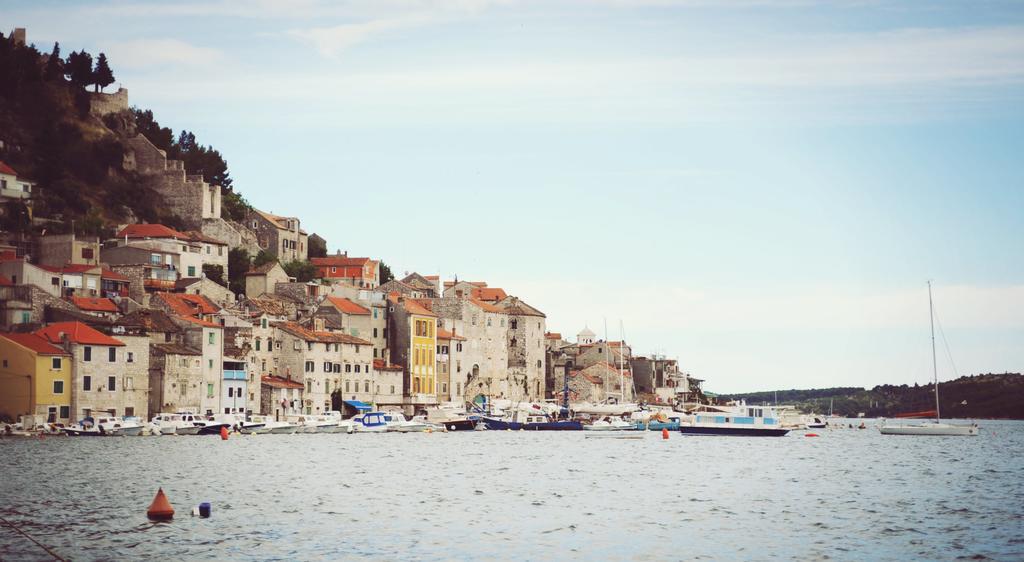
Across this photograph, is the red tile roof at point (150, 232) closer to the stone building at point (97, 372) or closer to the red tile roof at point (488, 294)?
the stone building at point (97, 372)

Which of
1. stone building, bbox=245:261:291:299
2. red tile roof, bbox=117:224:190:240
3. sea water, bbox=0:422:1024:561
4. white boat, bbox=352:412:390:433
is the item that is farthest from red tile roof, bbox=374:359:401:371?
sea water, bbox=0:422:1024:561

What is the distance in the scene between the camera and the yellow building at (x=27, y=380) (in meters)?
88.2

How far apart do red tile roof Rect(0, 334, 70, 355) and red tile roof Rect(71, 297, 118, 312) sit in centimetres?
1217

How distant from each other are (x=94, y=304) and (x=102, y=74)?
53.0 m

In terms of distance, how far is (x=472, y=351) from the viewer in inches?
5615

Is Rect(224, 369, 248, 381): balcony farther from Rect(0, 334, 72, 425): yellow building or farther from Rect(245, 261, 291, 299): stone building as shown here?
Rect(245, 261, 291, 299): stone building

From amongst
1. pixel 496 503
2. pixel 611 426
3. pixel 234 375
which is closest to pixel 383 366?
pixel 234 375

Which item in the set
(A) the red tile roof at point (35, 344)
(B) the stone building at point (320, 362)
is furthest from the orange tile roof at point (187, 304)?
(A) the red tile roof at point (35, 344)

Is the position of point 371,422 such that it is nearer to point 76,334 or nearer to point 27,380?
point 76,334

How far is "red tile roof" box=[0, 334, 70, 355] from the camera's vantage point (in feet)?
291

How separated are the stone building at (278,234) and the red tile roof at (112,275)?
31.7 meters

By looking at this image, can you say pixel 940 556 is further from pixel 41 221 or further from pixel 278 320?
pixel 41 221

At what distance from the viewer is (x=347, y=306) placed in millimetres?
125875

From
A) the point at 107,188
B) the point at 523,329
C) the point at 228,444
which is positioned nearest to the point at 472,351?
the point at 523,329
